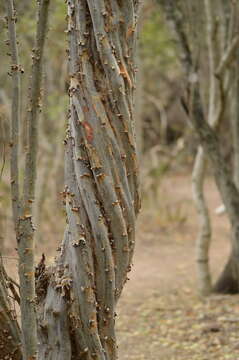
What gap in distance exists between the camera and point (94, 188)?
2.93 metres

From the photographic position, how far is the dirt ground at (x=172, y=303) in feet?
19.6

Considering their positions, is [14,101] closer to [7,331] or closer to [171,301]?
[7,331]

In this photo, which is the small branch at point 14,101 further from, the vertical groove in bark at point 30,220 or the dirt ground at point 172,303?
the dirt ground at point 172,303

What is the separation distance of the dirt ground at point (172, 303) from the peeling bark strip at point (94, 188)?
9.04 ft

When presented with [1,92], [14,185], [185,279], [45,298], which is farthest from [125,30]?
[1,92]

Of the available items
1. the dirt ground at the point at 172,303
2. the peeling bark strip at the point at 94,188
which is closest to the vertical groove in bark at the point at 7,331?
the peeling bark strip at the point at 94,188

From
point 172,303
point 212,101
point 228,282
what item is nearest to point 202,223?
point 228,282

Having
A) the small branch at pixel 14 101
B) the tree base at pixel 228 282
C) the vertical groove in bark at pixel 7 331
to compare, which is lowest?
the vertical groove in bark at pixel 7 331

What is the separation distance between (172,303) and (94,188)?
5311mm

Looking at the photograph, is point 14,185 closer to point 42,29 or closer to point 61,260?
point 61,260

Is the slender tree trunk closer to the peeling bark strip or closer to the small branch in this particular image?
the peeling bark strip

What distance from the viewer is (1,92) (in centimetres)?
1212

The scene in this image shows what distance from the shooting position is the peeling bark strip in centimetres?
290

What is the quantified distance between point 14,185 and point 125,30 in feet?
2.71
